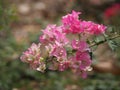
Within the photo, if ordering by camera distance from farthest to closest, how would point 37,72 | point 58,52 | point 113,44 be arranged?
point 37,72
point 113,44
point 58,52

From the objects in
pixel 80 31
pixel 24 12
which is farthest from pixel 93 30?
pixel 24 12

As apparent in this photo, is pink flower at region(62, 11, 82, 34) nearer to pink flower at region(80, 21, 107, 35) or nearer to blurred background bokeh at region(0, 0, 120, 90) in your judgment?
pink flower at region(80, 21, 107, 35)

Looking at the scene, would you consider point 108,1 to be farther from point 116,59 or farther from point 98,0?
point 116,59

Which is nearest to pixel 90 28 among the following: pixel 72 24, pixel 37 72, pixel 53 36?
pixel 72 24

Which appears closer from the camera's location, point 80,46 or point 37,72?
point 80,46

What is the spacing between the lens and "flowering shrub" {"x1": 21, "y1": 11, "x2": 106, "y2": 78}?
2262 millimetres

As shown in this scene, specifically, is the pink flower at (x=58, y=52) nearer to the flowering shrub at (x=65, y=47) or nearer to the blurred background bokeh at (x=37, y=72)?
the flowering shrub at (x=65, y=47)

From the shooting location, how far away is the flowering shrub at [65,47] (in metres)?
2.26

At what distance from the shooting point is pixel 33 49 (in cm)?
232

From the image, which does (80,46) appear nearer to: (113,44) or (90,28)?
(90,28)

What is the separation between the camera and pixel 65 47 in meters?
2.32

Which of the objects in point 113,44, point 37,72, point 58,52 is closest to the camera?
point 58,52

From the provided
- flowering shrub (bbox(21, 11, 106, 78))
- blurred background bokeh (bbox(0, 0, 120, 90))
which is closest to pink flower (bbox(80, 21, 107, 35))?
flowering shrub (bbox(21, 11, 106, 78))

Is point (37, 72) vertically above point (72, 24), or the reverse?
point (72, 24)
